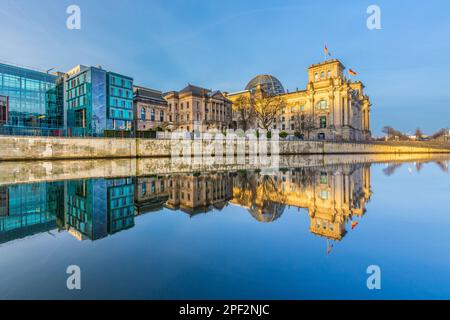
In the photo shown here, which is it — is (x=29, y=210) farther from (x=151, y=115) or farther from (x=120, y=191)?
(x=151, y=115)

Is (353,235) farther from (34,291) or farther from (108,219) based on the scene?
(108,219)

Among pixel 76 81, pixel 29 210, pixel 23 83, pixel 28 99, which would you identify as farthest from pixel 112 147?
pixel 23 83

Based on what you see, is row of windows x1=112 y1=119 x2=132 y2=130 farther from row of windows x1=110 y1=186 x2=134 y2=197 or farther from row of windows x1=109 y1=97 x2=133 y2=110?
row of windows x1=110 y1=186 x2=134 y2=197

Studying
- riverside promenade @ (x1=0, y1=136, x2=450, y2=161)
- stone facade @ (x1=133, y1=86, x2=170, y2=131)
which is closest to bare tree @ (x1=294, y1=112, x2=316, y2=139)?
riverside promenade @ (x1=0, y1=136, x2=450, y2=161)

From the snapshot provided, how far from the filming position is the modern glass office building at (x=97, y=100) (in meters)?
45.5

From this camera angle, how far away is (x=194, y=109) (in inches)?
2635

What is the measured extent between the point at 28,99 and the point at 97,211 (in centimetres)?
5191

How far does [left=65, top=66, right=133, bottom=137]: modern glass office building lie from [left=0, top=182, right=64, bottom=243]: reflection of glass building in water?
38.2 metres

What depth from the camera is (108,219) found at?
Result: 5.41 metres

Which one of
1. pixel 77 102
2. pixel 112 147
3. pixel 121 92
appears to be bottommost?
pixel 112 147

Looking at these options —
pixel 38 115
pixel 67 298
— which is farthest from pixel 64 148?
pixel 67 298

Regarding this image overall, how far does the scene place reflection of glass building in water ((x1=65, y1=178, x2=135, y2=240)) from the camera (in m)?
4.67

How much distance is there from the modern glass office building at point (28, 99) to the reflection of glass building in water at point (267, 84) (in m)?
62.4

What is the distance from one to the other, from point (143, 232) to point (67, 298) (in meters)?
2.19
